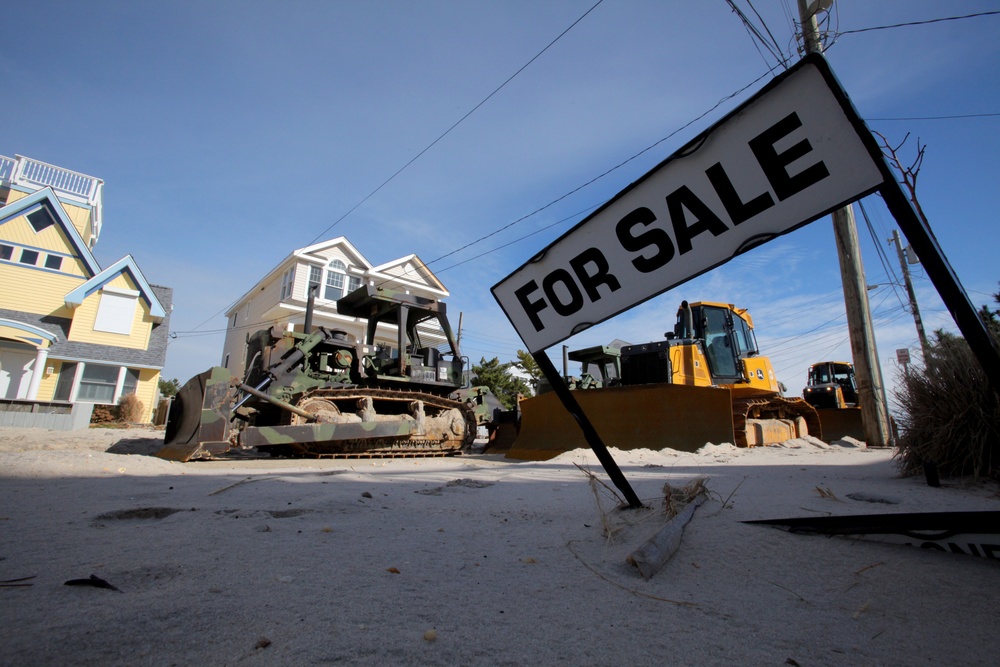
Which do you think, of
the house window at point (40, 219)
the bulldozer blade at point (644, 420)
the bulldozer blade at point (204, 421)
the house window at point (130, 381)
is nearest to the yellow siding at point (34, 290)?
the house window at point (40, 219)

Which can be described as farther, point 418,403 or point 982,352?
point 418,403

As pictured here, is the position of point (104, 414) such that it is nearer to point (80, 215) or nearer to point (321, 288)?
point (321, 288)

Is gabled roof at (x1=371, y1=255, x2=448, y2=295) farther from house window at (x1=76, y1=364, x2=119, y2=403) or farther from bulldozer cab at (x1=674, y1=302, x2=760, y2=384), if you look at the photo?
bulldozer cab at (x1=674, y1=302, x2=760, y2=384)

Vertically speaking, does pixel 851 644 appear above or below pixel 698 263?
below

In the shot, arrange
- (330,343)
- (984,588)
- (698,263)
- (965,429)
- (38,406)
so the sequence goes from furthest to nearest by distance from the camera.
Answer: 1. (38,406)
2. (330,343)
3. (965,429)
4. (698,263)
5. (984,588)

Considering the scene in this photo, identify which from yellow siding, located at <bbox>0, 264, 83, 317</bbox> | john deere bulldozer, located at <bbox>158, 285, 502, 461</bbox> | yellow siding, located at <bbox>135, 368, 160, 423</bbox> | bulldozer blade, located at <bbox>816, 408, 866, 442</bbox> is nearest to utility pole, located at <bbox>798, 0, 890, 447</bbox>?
bulldozer blade, located at <bbox>816, 408, 866, 442</bbox>

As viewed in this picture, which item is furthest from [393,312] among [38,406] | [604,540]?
[38,406]

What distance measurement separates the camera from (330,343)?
30.7ft

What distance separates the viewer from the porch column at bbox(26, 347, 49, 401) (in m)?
16.1

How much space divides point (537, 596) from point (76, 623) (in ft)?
4.49

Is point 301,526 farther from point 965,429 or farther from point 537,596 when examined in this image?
point 965,429

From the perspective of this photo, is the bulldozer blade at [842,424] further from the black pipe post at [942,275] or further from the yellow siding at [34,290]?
the yellow siding at [34,290]

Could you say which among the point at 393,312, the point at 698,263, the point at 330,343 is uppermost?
the point at 393,312

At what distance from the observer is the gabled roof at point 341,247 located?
21344 mm
